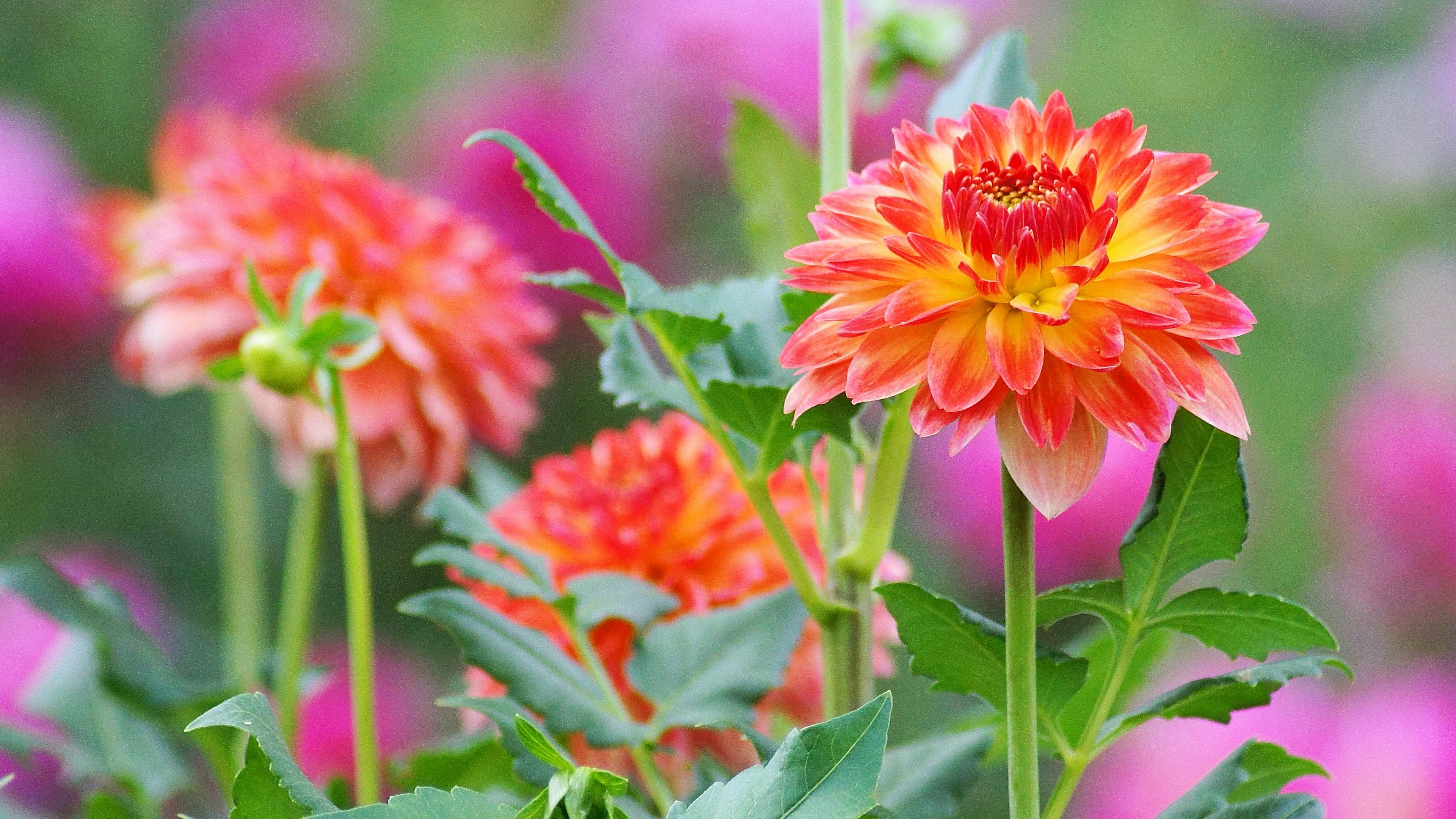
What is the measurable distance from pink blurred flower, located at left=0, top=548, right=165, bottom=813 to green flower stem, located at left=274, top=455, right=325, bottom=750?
0.37ft

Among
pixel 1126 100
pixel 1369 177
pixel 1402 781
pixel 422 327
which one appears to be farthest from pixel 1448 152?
pixel 422 327

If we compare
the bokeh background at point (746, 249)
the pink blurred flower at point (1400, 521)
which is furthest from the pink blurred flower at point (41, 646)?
the pink blurred flower at point (1400, 521)

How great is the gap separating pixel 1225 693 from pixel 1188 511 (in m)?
0.03

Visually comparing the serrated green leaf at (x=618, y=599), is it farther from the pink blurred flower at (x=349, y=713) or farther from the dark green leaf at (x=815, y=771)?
the pink blurred flower at (x=349, y=713)

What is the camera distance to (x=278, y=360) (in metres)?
0.30

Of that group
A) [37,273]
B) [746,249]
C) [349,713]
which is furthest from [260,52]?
[349,713]

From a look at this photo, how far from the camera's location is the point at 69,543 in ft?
2.85

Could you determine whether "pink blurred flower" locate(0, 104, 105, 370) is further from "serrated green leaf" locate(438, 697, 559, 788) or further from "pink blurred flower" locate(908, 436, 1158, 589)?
"serrated green leaf" locate(438, 697, 559, 788)

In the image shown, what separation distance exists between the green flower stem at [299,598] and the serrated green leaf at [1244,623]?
0.24 meters

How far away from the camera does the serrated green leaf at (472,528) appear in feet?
1.01

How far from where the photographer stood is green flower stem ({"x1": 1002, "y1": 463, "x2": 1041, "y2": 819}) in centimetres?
22

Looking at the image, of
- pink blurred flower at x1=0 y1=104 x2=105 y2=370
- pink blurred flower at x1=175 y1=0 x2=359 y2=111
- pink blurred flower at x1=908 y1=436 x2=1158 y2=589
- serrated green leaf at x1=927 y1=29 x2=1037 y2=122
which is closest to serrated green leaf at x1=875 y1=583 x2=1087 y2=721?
serrated green leaf at x1=927 y1=29 x2=1037 y2=122

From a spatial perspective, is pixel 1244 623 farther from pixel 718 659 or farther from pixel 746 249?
pixel 746 249

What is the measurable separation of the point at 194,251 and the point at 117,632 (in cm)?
12
